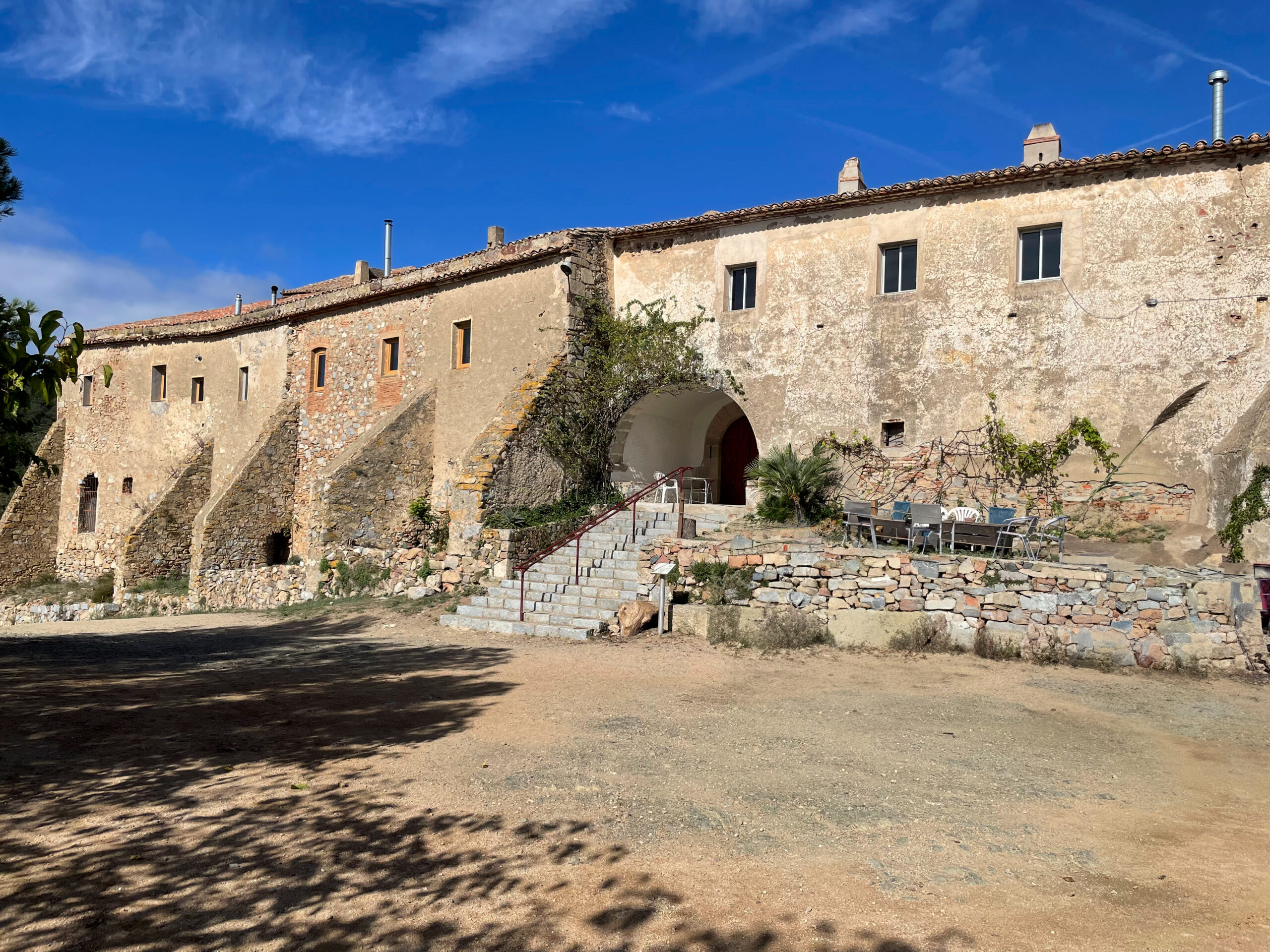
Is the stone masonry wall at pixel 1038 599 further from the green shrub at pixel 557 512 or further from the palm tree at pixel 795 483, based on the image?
the green shrub at pixel 557 512

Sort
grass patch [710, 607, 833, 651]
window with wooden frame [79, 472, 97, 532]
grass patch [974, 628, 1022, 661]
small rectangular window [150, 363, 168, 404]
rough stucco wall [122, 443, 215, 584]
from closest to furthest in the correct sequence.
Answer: grass patch [974, 628, 1022, 661]
grass patch [710, 607, 833, 651]
rough stucco wall [122, 443, 215, 584]
small rectangular window [150, 363, 168, 404]
window with wooden frame [79, 472, 97, 532]

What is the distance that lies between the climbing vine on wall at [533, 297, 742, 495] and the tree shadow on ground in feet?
29.9

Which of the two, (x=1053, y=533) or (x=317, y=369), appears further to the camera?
(x=317, y=369)

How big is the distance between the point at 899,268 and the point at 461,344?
929 centimetres

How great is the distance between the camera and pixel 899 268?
14.7m

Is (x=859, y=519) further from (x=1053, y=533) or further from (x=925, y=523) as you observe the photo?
(x=1053, y=533)

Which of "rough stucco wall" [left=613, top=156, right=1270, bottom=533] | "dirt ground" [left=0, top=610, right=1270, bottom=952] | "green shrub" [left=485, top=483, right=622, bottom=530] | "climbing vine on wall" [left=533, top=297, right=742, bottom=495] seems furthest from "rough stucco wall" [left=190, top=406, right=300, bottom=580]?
"rough stucco wall" [left=613, top=156, right=1270, bottom=533]

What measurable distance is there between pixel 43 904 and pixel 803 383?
44.1ft

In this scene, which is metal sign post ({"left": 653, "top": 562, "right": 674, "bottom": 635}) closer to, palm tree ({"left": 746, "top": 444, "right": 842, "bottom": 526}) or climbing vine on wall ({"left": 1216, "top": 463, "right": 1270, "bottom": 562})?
palm tree ({"left": 746, "top": 444, "right": 842, "bottom": 526})

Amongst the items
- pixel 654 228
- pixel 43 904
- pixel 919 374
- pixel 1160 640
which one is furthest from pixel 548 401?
pixel 43 904

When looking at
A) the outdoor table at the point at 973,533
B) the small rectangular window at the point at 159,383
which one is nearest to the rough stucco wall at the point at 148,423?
the small rectangular window at the point at 159,383

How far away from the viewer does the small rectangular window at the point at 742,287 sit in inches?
632

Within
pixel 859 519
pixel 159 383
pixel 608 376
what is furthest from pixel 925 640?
pixel 159 383

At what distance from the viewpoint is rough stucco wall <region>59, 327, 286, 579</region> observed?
22.7 metres
